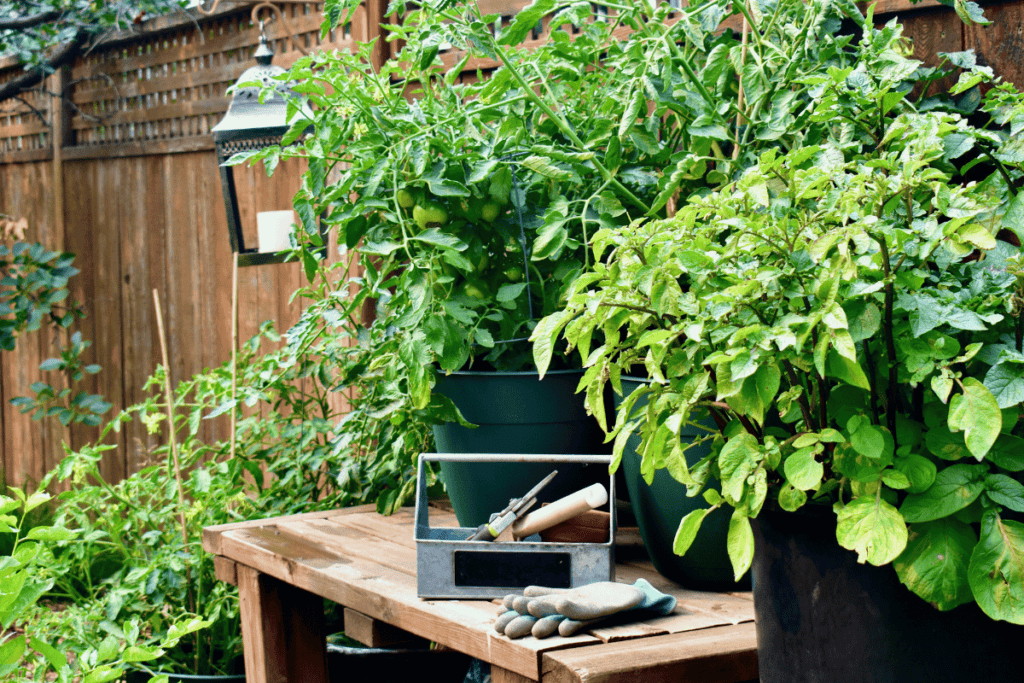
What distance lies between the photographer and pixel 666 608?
1106 mm

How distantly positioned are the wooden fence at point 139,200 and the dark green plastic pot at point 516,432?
1.39m

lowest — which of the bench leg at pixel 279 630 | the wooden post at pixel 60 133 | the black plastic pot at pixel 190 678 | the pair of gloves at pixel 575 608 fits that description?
the black plastic pot at pixel 190 678

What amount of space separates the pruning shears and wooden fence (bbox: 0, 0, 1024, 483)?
1570 millimetres

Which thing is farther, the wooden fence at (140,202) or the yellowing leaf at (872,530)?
the wooden fence at (140,202)

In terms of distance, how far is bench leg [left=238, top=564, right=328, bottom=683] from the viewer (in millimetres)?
1622

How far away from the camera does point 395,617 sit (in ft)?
3.93

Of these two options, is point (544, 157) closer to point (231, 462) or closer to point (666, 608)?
point (666, 608)

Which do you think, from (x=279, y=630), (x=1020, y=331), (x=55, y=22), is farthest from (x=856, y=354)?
(x=55, y=22)

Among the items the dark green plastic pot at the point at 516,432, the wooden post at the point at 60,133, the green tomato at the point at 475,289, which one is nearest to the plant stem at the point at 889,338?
the dark green plastic pot at the point at 516,432

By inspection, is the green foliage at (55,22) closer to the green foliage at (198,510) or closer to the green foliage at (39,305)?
the green foliage at (39,305)

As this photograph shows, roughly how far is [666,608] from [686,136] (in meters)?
0.71

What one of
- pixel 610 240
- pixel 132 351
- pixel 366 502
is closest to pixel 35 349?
pixel 132 351

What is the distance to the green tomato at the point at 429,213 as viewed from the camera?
130cm

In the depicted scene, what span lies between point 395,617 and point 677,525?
38 centimetres
